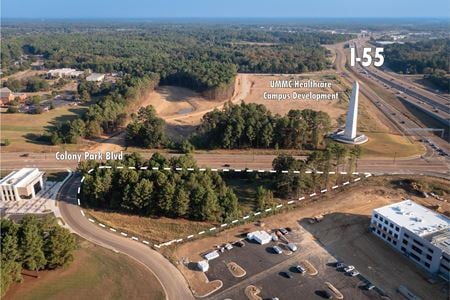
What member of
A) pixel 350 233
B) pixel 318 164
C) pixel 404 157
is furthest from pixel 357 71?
pixel 350 233

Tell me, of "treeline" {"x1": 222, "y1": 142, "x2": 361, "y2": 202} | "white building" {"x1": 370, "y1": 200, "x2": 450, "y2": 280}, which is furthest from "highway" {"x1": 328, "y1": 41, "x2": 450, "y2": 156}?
"white building" {"x1": 370, "y1": 200, "x2": 450, "y2": 280}

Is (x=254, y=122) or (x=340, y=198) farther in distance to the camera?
(x=254, y=122)

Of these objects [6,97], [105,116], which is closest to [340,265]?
[105,116]

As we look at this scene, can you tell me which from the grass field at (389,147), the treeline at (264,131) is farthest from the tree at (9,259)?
the grass field at (389,147)

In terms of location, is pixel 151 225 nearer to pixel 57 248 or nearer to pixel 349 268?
pixel 57 248

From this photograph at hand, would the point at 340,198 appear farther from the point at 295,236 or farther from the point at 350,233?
the point at 295,236
